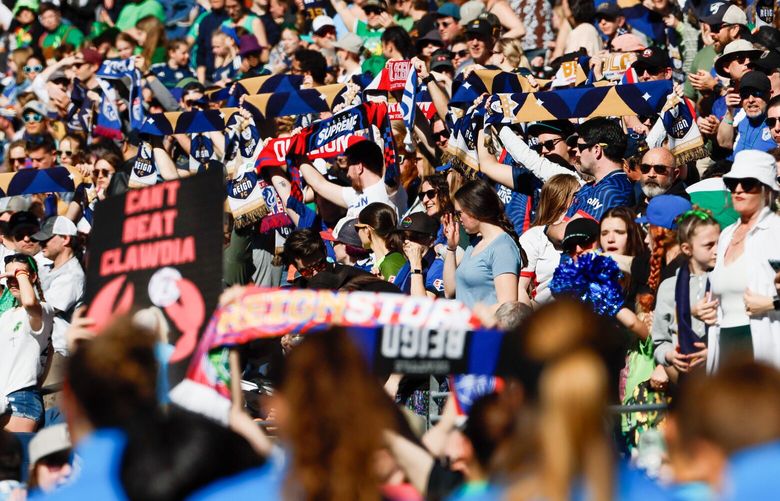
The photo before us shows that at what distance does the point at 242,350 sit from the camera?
959 centimetres

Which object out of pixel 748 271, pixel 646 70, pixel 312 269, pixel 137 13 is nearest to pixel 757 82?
pixel 646 70

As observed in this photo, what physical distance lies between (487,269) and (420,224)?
3.54 feet

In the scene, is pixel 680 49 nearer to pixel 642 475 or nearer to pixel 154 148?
pixel 154 148

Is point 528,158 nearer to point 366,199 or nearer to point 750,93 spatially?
point 366,199

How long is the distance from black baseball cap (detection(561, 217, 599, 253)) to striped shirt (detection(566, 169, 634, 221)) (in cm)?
35

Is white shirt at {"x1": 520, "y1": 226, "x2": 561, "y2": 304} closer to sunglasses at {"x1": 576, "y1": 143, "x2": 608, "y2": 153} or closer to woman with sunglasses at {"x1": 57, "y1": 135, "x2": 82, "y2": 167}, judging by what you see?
sunglasses at {"x1": 576, "y1": 143, "x2": 608, "y2": 153}

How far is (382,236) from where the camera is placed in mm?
9117

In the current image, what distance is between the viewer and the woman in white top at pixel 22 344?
9.30 m

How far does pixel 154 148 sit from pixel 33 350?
2659 mm

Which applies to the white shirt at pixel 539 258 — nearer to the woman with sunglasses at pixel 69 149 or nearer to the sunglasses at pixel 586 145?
the sunglasses at pixel 586 145

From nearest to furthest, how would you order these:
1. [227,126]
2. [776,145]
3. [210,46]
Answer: [776,145], [227,126], [210,46]

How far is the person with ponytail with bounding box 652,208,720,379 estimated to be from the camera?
22.8 ft

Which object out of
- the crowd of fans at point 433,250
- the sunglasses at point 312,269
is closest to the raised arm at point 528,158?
the crowd of fans at point 433,250

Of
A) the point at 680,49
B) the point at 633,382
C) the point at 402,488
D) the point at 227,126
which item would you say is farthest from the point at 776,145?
the point at 402,488
